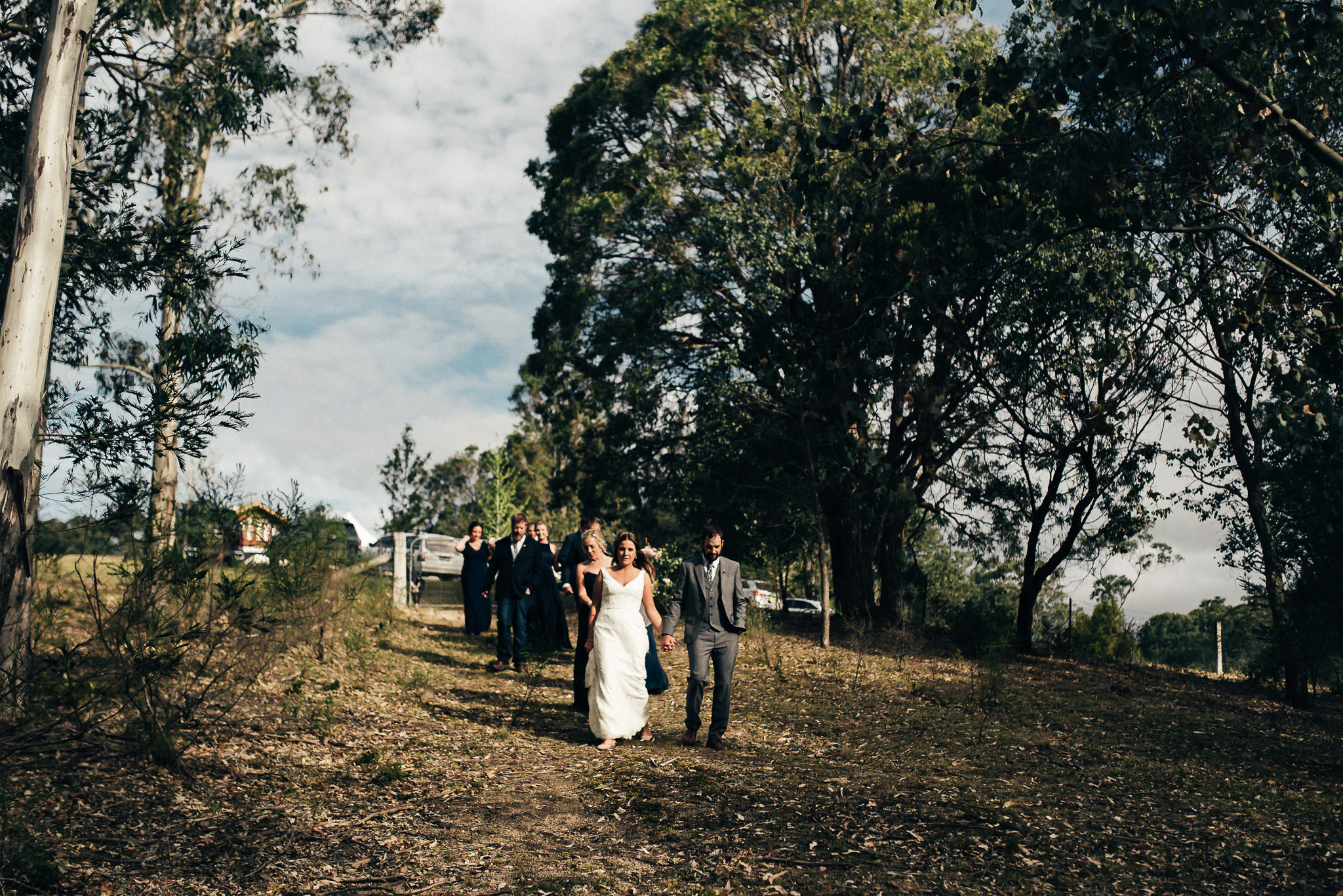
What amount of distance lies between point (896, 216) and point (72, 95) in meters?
10.5

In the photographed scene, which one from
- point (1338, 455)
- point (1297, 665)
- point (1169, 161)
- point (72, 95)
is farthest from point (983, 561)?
point (72, 95)

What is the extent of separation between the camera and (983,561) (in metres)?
20.9

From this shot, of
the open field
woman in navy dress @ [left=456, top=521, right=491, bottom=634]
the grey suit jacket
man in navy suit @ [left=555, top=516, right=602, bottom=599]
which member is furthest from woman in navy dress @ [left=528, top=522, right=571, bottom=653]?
the grey suit jacket

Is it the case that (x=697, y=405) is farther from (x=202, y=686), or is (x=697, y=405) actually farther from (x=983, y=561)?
(x=202, y=686)

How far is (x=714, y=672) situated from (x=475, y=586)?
23.0ft

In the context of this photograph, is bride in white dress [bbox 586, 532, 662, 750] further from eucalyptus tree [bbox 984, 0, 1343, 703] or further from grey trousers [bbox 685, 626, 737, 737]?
eucalyptus tree [bbox 984, 0, 1343, 703]

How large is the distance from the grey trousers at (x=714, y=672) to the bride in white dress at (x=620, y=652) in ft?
1.30

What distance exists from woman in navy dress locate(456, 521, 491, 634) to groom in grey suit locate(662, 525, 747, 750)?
5.78 meters

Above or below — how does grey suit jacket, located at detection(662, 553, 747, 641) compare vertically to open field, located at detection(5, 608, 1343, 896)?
above

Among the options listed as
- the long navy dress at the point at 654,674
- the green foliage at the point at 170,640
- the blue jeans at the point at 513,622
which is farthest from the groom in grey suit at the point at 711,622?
the blue jeans at the point at 513,622

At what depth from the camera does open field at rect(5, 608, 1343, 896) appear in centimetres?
486

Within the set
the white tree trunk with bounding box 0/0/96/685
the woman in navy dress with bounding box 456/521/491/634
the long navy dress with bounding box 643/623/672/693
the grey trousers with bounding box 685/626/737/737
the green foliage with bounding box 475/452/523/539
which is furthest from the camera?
the green foliage with bounding box 475/452/523/539

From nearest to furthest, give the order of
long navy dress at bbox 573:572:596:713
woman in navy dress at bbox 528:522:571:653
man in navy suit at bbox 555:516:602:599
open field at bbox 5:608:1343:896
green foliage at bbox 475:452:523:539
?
open field at bbox 5:608:1343:896 < long navy dress at bbox 573:572:596:713 < man in navy suit at bbox 555:516:602:599 < woman in navy dress at bbox 528:522:571:653 < green foliage at bbox 475:452:523:539

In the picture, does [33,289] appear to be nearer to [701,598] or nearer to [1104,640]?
[701,598]
